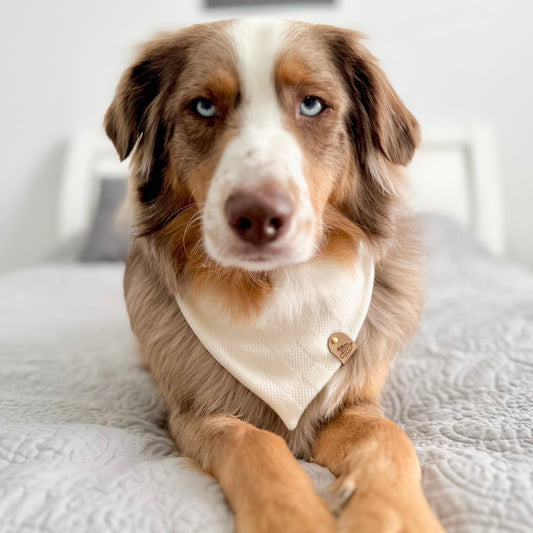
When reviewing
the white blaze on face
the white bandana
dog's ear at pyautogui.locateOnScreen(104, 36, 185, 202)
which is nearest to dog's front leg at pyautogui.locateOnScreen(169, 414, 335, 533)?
the white bandana

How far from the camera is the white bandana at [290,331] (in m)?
1.35

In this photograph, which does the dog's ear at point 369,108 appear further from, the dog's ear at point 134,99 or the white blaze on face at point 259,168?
the dog's ear at point 134,99

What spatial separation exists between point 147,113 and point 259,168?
0.55 metres

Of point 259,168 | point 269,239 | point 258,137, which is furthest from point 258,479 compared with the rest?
point 258,137

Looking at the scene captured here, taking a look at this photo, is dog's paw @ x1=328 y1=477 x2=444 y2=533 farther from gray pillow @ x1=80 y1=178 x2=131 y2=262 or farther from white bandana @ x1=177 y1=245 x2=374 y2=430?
gray pillow @ x1=80 y1=178 x2=131 y2=262

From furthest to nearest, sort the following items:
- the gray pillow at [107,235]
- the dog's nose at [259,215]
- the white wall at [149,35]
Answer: the white wall at [149,35]
the gray pillow at [107,235]
the dog's nose at [259,215]

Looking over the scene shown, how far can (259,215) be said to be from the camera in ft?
3.64

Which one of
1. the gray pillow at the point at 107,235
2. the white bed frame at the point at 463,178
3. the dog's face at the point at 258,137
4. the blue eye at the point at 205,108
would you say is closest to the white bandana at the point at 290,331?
the dog's face at the point at 258,137

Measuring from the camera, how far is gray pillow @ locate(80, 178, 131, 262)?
12.5 ft

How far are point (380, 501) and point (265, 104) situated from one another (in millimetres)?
853

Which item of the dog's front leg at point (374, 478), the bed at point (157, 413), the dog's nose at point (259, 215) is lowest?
the bed at point (157, 413)

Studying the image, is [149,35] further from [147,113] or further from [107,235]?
[147,113]

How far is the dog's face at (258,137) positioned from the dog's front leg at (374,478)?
15.3 inches

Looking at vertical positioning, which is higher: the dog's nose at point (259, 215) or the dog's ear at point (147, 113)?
the dog's ear at point (147, 113)
